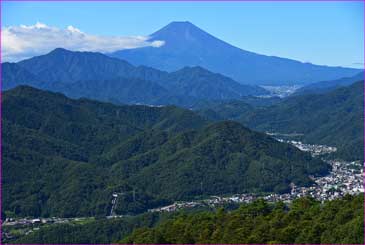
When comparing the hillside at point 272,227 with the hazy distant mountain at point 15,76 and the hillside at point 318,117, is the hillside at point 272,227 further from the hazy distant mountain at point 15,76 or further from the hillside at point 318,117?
the hazy distant mountain at point 15,76

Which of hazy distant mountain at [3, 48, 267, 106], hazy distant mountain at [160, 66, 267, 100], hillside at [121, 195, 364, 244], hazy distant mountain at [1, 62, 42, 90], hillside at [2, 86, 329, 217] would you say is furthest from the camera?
hazy distant mountain at [160, 66, 267, 100]

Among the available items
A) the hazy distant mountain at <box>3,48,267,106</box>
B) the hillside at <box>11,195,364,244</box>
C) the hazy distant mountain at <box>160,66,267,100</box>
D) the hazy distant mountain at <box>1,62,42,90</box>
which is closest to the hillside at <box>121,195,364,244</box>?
the hillside at <box>11,195,364,244</box>

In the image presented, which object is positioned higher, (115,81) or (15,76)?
(15,76)

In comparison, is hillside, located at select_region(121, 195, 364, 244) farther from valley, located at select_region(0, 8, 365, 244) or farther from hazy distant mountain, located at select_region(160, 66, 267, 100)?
hazy distant mountain, located at select_region(160, 66, 267, 100)

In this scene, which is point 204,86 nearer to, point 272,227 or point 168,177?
point 168,177

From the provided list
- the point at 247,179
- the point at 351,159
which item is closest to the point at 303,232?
the point at 247,179

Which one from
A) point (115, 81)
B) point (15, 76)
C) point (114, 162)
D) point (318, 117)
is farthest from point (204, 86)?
point (114, 162)
